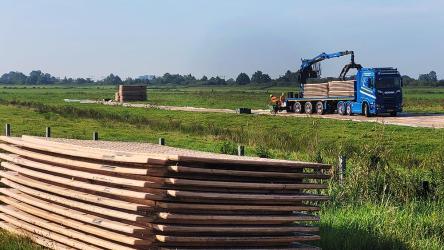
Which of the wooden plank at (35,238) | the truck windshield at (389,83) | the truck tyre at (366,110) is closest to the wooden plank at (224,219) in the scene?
the wooden plank at (35,238)

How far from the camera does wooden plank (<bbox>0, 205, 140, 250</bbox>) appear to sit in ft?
25.8

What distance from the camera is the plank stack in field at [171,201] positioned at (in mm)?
7441

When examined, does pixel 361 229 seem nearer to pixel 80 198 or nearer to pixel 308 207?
pixel 308 207

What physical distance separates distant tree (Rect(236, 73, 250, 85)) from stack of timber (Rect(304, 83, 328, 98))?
140018 millimetres

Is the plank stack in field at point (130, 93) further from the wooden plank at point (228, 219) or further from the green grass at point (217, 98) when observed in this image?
the wooden plank at point (228, 219)

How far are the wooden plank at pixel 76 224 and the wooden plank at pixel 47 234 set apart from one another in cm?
16

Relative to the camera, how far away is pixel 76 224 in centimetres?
847

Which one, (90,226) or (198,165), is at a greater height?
(198,165)

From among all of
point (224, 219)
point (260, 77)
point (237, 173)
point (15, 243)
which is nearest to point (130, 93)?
point (15, 243)

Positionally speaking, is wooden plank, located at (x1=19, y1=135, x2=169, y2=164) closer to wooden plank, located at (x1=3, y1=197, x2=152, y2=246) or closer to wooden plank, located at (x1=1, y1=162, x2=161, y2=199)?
wooden plank, located at (x1=1, y1=162, x2=161, y2=199)

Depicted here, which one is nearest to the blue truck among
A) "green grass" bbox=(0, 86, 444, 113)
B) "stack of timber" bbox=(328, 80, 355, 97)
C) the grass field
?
"stack of timber" bbox=(328, 80, 355, 97)

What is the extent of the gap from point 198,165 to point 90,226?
159cm

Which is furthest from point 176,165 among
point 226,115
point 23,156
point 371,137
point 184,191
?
point 226,115

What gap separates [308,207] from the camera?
842cm
